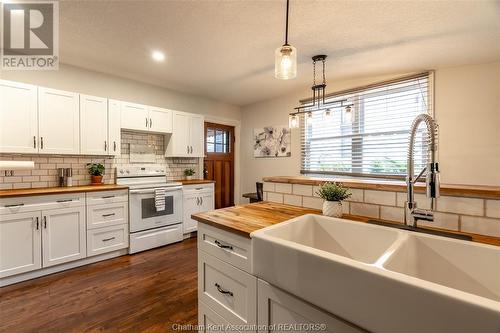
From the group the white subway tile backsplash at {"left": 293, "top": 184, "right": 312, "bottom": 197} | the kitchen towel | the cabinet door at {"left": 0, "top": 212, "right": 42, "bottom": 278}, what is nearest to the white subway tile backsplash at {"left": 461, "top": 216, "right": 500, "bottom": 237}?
the white subway tile backsplash at {"left": 293, "top": 184, "right": 312, "bottom": 197}

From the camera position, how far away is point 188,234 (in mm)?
3717

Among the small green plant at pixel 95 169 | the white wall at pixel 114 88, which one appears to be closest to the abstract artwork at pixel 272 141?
the white wall at pixel 114 88

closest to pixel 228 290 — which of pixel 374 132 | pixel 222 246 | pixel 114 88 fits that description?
pixel 222 246

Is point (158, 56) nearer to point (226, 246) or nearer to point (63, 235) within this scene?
point (63, 235)

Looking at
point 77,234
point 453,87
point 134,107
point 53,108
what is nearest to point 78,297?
point 77,234

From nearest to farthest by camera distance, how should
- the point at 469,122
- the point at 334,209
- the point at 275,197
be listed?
the point at 334,209 < the point at 275,197 < the point at 469,122

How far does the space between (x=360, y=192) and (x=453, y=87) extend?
252 centimetres

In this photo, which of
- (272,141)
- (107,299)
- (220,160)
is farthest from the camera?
(220,160)

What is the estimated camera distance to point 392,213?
1261 millimetres

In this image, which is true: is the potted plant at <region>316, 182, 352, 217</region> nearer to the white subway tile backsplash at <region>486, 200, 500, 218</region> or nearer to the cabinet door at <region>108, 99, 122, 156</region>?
the white subway tile backsplash at <region>486, 200, 500, 218</region>

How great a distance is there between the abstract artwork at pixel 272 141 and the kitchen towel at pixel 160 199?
2137 mm

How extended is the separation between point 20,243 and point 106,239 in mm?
756

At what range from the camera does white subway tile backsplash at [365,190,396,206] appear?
4.14 feet

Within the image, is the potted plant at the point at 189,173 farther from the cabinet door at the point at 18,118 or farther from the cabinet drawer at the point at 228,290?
the cabinet drawer at the point at 228,290
